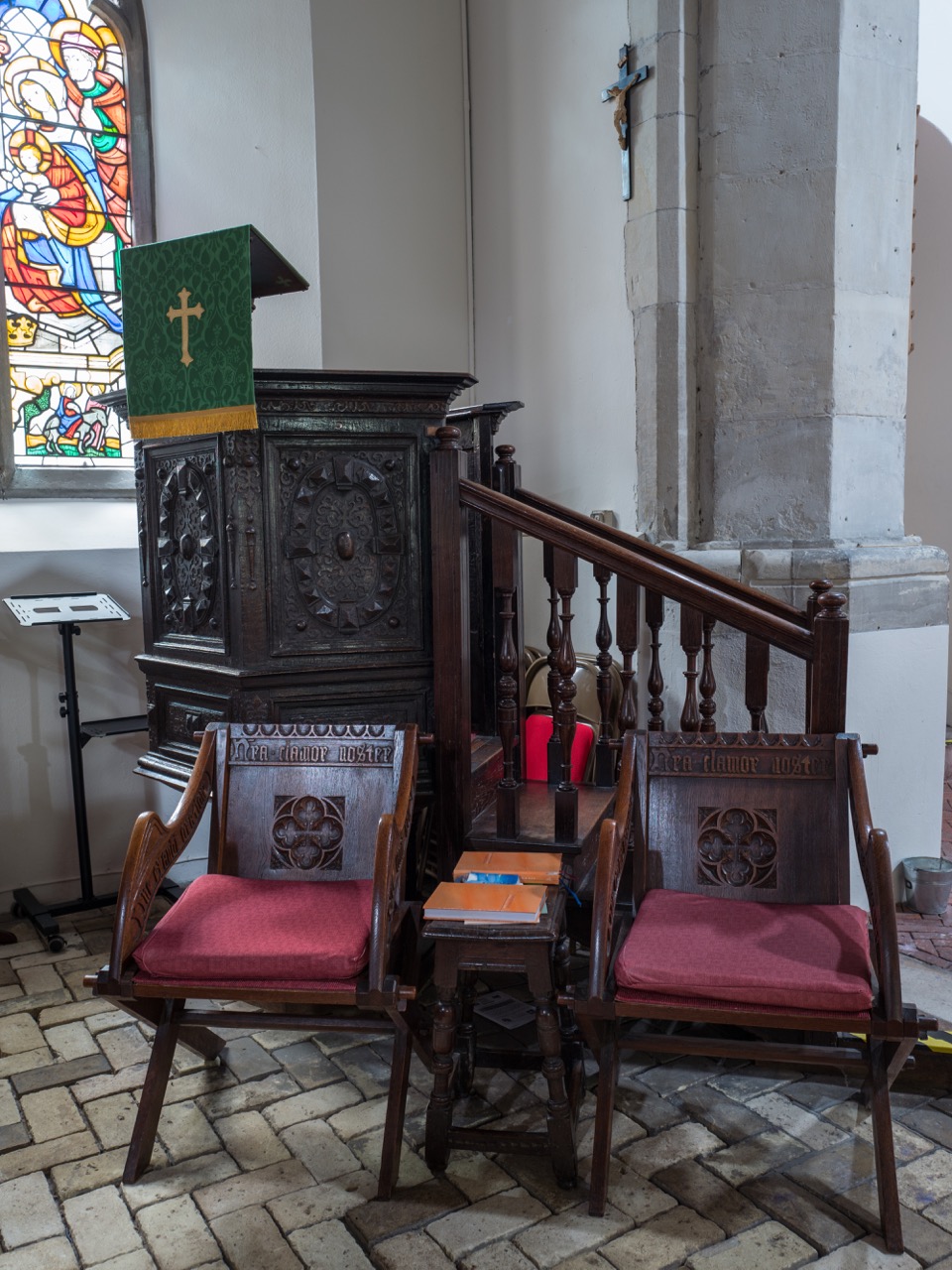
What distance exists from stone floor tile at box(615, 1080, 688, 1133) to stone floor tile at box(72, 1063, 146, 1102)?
1321 mm

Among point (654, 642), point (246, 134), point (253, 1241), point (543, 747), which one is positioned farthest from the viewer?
point (246, 134)

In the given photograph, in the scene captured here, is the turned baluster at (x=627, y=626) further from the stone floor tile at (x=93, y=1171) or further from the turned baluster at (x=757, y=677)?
the stone floor tile at (x=93, y=1171)

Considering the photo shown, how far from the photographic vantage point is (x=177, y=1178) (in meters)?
2.58

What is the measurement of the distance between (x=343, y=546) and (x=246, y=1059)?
1.50 metres

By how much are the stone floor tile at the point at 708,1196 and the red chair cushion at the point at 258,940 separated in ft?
2.75

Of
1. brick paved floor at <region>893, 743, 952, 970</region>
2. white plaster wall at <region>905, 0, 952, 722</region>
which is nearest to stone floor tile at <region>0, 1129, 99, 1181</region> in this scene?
brick paved floor at <region>893, 743, 952, 970</region>

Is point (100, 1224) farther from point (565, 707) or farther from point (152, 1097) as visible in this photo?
point (565, 707)

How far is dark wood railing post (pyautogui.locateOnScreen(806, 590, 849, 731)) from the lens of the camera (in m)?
2.99

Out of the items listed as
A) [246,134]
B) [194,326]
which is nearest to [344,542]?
[194,326]

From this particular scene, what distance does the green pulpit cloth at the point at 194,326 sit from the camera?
311cm

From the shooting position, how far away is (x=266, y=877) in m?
2.96

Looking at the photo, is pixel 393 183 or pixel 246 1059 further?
pixel 393 183

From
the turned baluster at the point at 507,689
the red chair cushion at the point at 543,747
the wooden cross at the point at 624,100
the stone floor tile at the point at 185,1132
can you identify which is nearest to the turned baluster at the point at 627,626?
the turned baluster at the point at 507,689

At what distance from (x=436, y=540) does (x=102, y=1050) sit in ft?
5.92
